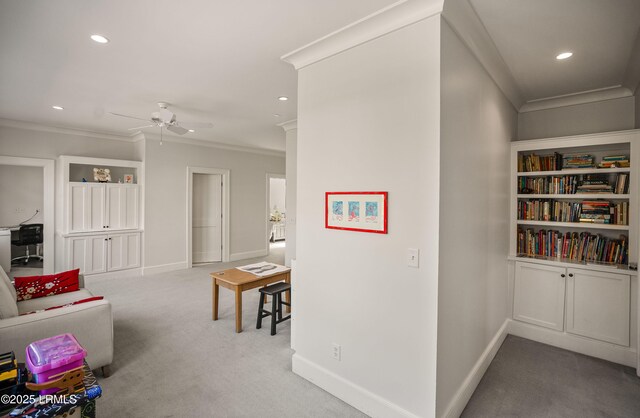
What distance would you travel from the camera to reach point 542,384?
252 cm

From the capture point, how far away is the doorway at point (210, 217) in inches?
278

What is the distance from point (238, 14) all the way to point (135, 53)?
3.99ft

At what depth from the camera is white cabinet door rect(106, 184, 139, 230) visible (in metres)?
5.66

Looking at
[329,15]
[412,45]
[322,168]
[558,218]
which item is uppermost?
[329,15]

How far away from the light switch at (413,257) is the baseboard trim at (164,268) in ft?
18.5

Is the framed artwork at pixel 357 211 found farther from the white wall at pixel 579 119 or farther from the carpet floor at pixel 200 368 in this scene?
the white wall at pixel 579 119

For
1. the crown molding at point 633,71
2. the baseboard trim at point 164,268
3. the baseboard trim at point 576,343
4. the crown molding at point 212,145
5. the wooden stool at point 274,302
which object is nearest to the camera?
the crown molding at point 633,71

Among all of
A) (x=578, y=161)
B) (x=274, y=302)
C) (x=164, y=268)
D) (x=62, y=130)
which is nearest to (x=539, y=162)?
(x=578, y=161)

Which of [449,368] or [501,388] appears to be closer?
[449,368]

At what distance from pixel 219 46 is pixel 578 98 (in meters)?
3.78

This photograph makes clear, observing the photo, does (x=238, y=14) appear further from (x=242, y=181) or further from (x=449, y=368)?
(x=242, y=181)

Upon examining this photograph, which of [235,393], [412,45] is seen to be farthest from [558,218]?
[235,393]

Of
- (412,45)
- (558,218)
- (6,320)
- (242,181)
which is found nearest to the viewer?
(412,45)

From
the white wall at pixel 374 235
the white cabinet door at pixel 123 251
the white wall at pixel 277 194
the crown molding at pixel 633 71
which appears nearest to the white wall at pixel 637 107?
the crown molding at pixel 633 71
